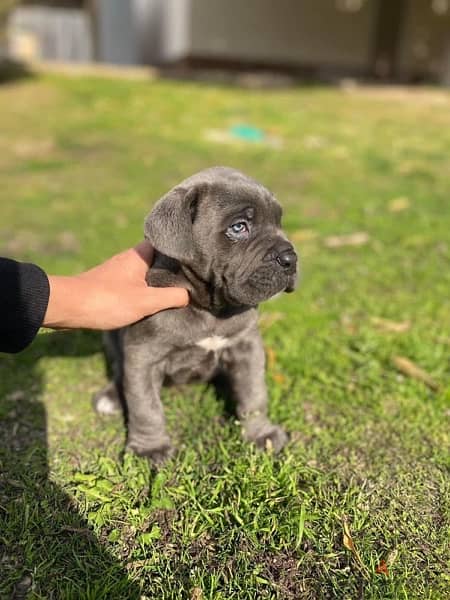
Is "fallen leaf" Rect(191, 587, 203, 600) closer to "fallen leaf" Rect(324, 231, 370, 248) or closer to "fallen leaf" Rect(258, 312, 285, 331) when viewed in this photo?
"fallen leaf" Rect(258, 312, 285, 331)

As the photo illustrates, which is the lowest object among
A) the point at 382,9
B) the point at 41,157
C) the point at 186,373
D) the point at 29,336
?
the point at 41,157


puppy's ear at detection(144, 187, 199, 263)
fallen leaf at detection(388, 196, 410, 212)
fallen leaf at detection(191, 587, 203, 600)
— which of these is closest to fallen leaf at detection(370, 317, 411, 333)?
puppy's ear at detection(144, 187, 199, 263)

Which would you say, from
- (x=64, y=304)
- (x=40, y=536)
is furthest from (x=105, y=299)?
(x=40, y=536)

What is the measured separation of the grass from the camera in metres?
2.53

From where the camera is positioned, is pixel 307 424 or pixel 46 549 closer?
pixel 46 549

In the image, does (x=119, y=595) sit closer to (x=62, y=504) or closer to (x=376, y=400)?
(x=62, y=504)

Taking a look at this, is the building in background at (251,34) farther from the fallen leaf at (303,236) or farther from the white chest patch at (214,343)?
the white chest patch at (214,343)

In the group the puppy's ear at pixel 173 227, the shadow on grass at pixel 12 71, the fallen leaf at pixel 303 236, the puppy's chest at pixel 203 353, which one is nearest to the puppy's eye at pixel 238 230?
the puppy's ear at pixel 173 227

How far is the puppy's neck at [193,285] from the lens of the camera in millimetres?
3080

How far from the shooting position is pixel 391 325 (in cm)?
462

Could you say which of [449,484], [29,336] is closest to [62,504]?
[29,336]

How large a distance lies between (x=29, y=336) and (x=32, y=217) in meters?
4.80

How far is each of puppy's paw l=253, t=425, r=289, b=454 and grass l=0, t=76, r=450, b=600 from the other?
93 millimetres

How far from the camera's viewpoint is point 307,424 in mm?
3531
